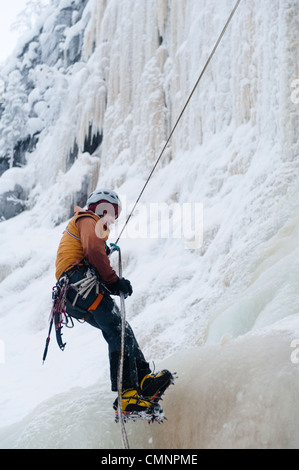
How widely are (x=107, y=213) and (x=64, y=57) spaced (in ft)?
66.6

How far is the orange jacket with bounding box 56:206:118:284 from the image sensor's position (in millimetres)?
2736

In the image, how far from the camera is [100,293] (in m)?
2.78

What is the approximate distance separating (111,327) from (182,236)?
5.38m

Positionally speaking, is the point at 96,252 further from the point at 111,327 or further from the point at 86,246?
the point at 111,327

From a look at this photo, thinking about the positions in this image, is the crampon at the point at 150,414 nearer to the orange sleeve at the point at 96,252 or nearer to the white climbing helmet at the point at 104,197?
the orange sleeve at the point at 96,252

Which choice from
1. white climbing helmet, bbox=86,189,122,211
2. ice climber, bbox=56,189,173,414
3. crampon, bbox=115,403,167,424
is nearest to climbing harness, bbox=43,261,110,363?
ice climber, bbox=56,189,173,414

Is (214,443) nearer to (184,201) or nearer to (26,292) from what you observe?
(184,201)

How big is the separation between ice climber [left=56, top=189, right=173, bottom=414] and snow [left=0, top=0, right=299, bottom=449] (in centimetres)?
21

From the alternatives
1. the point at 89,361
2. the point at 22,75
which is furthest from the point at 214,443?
the point at 22,75

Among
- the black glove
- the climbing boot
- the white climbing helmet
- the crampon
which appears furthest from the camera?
the white climbing helmet

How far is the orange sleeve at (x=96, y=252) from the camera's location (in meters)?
2.73

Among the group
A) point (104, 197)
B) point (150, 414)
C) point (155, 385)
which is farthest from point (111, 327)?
point (104, 197)

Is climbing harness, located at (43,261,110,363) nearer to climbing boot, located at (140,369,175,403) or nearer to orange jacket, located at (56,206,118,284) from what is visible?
orange jacket, located at (56,206,118,284)

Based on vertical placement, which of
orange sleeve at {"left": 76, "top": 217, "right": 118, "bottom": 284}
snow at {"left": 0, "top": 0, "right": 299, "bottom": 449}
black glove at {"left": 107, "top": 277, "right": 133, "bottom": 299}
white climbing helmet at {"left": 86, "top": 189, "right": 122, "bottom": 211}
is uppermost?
white climbing helmet at {"left": 86, "top": 189, "right": 122, "bottom": 211}
